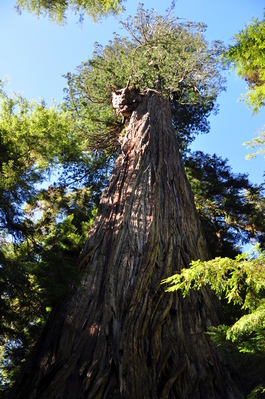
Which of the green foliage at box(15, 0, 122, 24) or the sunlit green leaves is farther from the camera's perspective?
the green foliage at box(15, 0, 122, 24)

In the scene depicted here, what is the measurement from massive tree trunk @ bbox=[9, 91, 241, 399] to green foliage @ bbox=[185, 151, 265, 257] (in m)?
4.11

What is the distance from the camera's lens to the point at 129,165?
22.7 feet

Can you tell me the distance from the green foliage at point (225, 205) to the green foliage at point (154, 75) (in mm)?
2426

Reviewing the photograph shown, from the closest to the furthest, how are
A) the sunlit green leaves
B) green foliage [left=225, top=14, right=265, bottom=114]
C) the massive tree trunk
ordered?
the sunlit green leaves
the massive tree trunk
green foliage [left=225, top=14, right=265, bottom=114]

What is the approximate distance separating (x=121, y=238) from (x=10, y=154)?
3.15 meters

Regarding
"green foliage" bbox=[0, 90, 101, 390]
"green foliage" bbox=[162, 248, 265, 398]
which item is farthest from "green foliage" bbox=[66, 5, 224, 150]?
"green foliage" bbox=[162, 248, 265, 398]

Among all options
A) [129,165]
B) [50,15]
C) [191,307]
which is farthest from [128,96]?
[191,307]

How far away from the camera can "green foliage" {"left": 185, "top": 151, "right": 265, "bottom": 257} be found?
1036 centimetres

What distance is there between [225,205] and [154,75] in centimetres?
505

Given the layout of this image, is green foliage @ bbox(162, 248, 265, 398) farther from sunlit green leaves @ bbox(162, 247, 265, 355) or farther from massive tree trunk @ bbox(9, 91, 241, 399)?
massive tree trunk @ bbox(9, 91, 241, 399)

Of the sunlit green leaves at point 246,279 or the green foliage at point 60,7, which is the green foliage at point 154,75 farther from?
the sunlit green leaves at point 246,279

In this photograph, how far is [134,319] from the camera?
4.20 m

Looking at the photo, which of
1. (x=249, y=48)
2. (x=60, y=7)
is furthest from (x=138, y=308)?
(x=60, y=7)

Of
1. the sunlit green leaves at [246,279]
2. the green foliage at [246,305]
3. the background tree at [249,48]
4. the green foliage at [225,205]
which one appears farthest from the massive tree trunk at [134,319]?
the green foliage at [225,205]
